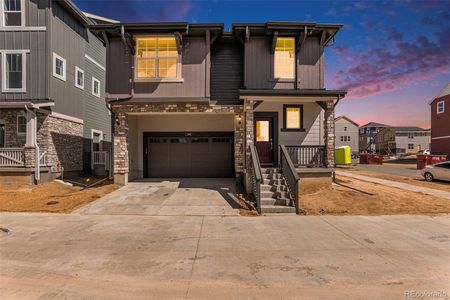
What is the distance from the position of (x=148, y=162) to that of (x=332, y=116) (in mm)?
10553

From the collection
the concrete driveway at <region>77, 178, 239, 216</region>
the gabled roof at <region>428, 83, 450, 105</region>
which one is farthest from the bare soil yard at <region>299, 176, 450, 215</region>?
the gabled roof at <region>428, 83, 450, 105</region>

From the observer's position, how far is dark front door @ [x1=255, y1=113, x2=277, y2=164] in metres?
13.5

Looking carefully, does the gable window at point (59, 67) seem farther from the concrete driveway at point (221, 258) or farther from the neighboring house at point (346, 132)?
the neighboring house at point (346, 132)

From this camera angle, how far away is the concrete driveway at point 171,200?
9.15 meters

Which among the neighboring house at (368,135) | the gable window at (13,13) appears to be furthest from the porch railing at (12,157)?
the neighboring house at (368,135)

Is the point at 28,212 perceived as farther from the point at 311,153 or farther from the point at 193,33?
the point at 311,153

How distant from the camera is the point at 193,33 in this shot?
1280 cm

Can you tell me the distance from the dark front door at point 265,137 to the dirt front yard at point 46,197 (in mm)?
7394

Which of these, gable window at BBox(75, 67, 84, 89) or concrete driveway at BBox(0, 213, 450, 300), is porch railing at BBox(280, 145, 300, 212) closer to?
concrete driveway at BBox(0, 213, 450, 300)

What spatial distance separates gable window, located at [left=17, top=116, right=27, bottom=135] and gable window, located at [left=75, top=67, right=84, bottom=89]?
404cm

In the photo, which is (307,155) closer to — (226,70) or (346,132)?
(226,70)

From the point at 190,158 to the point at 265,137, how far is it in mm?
4867

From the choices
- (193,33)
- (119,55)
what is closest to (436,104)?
(193,33)

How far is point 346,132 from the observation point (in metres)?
65.4
